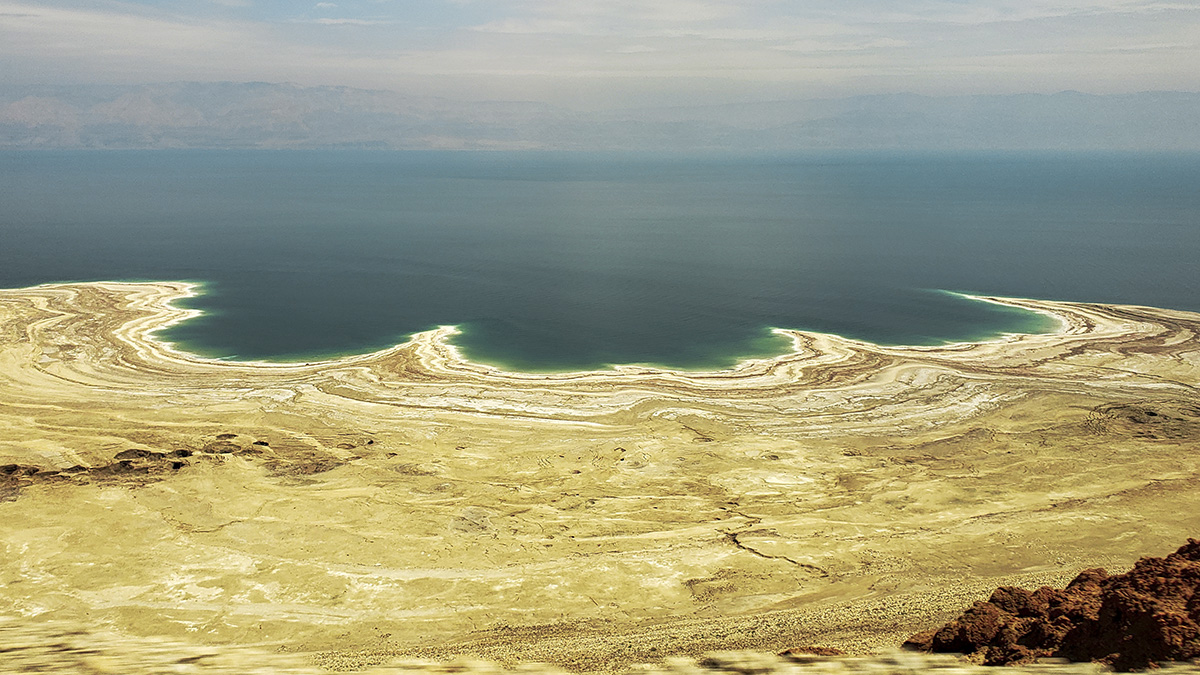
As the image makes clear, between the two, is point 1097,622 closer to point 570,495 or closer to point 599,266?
point 570,495

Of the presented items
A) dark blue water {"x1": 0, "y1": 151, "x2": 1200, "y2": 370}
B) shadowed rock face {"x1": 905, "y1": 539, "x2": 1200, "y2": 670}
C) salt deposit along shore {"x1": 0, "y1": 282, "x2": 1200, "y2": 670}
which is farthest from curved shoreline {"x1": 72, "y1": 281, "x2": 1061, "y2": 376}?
shadowed rock face {"x1": 905, "y1": 539, "x2": 1200, "y2": 670}

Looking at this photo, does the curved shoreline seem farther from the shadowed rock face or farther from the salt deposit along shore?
the shadowed rock face

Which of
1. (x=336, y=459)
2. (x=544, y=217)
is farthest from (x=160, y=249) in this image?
(x=336, y=459)

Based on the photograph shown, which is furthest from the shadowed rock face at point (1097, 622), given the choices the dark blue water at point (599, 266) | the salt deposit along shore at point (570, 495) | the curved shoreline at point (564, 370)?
the dark blue water at point (599, 266)

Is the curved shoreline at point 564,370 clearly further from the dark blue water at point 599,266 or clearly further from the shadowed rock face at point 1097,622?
the shadowed rock face at point 1097,622

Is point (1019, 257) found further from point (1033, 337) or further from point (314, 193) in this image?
point (314, 193)
